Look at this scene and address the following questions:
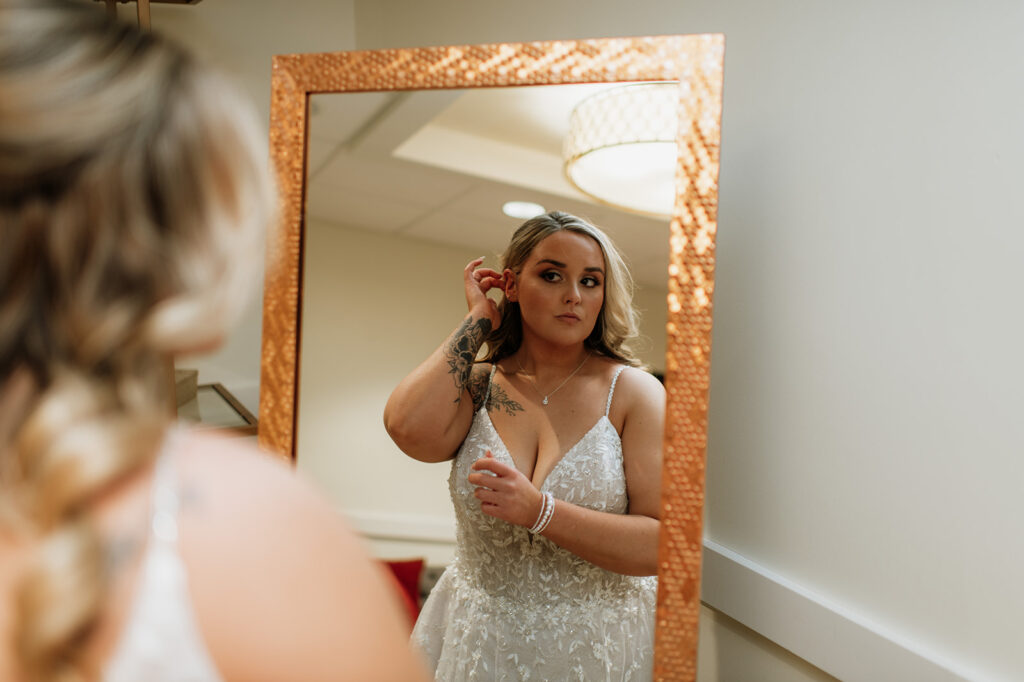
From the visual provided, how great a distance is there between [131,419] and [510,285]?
63 cm

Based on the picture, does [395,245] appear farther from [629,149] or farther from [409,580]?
[409,580]

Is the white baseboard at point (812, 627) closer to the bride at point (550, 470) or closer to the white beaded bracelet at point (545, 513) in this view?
the bride at point (550, 470)

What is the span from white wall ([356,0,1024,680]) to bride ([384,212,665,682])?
0.17 metres

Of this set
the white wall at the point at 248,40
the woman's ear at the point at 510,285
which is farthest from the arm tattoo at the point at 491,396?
the white wall at the point at 248,40

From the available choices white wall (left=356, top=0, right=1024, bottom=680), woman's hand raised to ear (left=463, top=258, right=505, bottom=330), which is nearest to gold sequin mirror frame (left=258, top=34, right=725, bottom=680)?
white wall (left=356, top=0, right=1024, bottom=680)

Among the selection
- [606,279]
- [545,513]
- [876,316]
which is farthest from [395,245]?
[876,316]

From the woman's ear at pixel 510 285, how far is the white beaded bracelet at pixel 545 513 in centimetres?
26

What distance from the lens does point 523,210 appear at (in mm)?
986

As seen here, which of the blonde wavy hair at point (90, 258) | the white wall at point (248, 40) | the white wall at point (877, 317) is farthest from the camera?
the white wall at point (248, 40)

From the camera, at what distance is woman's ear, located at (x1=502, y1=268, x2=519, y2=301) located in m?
0.99

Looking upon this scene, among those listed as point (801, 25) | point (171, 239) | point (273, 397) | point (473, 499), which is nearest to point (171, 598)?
point (171, 239)

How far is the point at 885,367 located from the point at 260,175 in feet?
2.27

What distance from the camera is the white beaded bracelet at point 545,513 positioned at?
0.93m

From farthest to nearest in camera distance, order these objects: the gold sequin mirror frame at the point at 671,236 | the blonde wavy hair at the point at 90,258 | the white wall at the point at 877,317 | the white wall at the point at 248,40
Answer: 1. the white wall at the point at 248,40
2. the gold sequin mirror frame at the point at 671,236
3. the white wall at the point at 877,317
4. the blonde wavy hair at the point at 90,258
